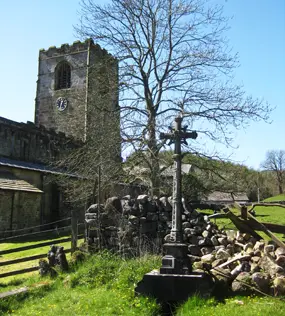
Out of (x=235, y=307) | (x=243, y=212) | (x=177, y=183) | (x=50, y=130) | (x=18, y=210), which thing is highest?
(x=50, y=130)

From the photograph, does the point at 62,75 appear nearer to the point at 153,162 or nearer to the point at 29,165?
the point at 29,165

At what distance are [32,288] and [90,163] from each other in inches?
284

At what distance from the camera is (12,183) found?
19.7 meters

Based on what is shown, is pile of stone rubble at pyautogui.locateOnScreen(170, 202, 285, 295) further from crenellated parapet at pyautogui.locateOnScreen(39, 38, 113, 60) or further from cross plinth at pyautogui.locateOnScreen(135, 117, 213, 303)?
crenellated parapet at pyautogui.locateOnScreen(39, 38, 113, 60)

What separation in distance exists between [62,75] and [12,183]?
22584mm

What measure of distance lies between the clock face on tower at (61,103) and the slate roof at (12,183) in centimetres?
1788

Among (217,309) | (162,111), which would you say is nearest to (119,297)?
(217,309)

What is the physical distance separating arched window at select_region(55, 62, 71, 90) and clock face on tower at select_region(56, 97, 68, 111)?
1.82 meters

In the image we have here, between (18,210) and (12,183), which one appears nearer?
(18,210)

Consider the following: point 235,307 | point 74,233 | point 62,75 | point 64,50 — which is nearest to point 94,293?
point 235,307

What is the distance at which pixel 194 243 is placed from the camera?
9.07 metres

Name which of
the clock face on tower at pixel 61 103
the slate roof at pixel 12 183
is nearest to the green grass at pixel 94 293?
the slate roof at pixel 12 183

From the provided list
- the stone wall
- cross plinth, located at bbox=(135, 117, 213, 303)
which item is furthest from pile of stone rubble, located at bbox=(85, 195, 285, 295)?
the stone wall

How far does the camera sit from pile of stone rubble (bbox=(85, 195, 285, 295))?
6672 mm
